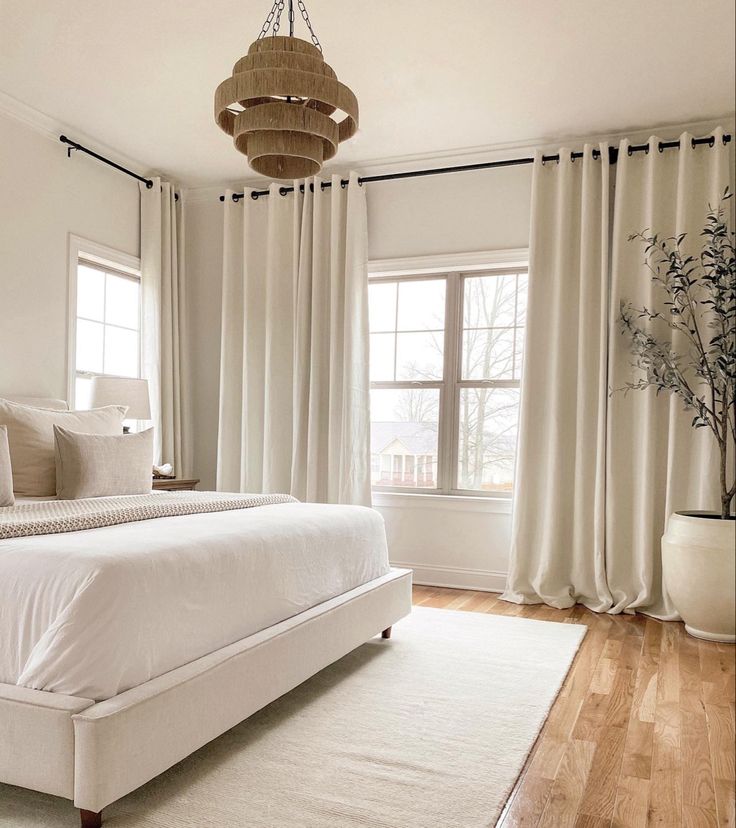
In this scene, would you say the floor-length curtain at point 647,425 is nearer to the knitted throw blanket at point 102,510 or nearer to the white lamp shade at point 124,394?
the knitted throw blanket at point 102,510

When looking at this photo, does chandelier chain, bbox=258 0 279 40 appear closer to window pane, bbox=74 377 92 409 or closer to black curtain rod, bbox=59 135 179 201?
black curtain rod, bbox=59 135 179 201

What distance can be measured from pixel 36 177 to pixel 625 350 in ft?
10.9

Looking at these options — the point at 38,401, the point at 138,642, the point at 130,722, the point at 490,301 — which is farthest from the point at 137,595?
the point at 490,301

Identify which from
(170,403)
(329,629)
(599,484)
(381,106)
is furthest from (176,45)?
(599,484)

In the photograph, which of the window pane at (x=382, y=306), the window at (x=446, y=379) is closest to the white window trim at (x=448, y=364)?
the window at (x=446, y=379)

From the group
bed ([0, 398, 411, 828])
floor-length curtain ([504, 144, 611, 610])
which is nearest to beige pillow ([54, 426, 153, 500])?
bed ([0, 398, 411, 828])

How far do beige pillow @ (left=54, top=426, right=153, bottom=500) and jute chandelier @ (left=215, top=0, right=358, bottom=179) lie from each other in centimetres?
139

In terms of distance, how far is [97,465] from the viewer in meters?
3.19

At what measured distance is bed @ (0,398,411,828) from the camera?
1.63 m

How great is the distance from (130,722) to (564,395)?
10.1ft

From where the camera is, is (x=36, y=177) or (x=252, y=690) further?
(x=36, y=177)

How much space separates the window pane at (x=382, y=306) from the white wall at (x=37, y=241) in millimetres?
1726

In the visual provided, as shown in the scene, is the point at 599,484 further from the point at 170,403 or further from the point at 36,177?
the point at 36,177

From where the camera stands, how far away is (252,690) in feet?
7.09
